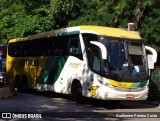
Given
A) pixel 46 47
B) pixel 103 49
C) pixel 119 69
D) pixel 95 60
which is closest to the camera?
pixel 103 49

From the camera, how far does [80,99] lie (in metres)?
18.2

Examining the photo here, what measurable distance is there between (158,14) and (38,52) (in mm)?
7195

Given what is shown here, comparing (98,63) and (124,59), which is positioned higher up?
(124,59)

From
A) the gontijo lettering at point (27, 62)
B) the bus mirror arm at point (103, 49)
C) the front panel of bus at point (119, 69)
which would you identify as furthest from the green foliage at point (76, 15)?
the bus mirror arm at point (103, 49)

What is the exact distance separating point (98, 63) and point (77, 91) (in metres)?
2.06

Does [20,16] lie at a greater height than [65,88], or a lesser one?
greater

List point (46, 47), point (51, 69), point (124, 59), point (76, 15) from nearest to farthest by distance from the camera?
point (124, 59) → point (51, 69) → point (46, 47) → point (76, 15)

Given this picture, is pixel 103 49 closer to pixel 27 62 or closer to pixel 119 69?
pixel 119 69

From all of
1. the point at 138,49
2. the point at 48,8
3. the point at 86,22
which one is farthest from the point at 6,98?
the point at 48,8

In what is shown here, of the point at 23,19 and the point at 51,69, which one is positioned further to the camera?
the point at 23,19

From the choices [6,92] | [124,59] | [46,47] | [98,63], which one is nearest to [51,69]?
[46,47]

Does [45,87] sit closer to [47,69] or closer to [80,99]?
[47,69]

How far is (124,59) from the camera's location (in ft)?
55.5

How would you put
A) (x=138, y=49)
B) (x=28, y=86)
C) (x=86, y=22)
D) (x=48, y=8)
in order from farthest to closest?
(x=48, y=8)
(x=86, y=22)
(x=28, y=86)
(x=138, y=49)
